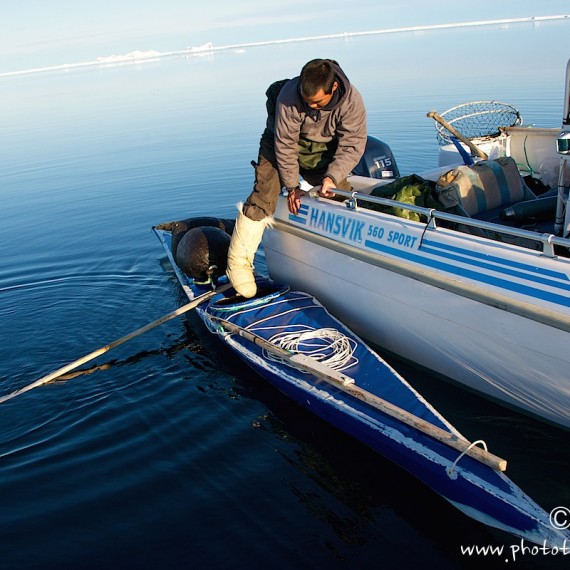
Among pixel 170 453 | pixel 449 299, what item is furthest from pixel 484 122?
pixel 170 453

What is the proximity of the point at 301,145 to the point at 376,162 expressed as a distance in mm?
1789

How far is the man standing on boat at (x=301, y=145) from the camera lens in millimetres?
5297

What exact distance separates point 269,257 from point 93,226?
5.85 meters

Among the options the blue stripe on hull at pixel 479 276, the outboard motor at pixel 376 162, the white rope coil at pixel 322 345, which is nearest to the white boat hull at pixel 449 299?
the blue stripe on hull at pixel 479 276

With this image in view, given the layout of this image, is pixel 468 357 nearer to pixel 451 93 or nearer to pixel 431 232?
pixel 431 232

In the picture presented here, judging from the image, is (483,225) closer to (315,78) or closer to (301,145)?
(315,78)

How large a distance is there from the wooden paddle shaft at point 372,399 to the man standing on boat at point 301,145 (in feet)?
3.34

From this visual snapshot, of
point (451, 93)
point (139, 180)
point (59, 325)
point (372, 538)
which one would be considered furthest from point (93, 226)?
point (451, 93)

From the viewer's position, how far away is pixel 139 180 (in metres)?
15.2

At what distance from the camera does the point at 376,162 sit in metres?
7.53

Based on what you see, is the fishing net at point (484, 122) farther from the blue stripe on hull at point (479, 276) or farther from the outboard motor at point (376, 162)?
the blue stripe on hull at point (479, 276)

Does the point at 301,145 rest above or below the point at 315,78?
below

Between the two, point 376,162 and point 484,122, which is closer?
point 376,162

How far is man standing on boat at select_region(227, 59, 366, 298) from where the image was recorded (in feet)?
17.4
